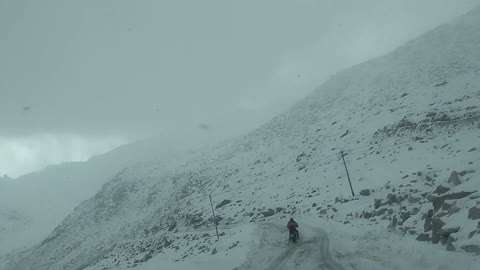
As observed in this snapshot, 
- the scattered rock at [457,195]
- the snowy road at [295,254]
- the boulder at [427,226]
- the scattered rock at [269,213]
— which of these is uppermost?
the scattered rock at [457,195]

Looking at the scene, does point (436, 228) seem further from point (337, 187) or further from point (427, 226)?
point (337, 187)

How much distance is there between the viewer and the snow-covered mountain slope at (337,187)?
583 inches

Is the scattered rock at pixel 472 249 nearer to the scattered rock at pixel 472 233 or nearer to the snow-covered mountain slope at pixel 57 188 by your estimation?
the scattered rock at pixel 472 233

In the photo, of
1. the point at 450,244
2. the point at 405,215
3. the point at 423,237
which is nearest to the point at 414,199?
the point at 405,215

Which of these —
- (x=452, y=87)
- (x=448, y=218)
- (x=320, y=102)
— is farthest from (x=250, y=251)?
(x=320, y=102)

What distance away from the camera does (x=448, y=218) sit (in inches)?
506

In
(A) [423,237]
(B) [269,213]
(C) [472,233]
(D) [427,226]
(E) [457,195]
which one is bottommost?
(B) [269,213]

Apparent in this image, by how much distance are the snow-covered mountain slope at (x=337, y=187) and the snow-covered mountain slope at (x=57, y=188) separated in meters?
24.6

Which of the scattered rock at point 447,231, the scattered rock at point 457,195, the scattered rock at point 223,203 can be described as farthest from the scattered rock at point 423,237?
the scattered rock at point 223,203

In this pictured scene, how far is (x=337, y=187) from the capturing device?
33344 millimetres

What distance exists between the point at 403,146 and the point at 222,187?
27.2 m

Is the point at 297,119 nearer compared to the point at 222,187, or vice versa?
the point at 222,187

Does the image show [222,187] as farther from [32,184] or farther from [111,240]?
[32,184]

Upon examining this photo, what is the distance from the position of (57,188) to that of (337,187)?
149 meters
